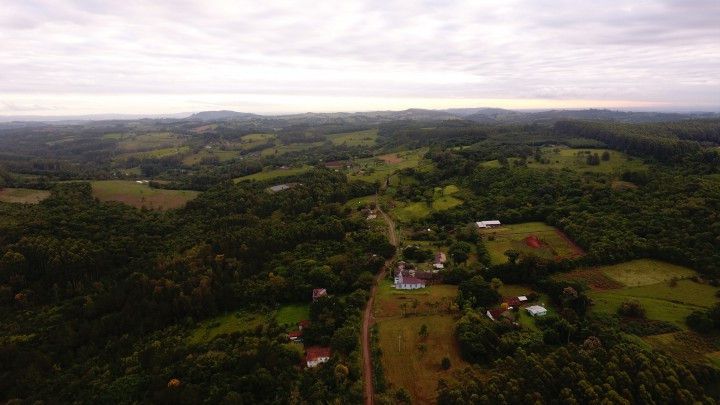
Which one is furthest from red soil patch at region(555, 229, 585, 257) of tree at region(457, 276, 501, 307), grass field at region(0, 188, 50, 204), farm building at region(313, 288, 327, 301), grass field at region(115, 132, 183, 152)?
grass field at region(115, 132, 183, 152)

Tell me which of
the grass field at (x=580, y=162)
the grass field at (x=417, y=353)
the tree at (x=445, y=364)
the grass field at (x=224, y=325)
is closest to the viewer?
the grass field at (x=417, y=353)

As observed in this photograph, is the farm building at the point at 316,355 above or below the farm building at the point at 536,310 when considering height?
below

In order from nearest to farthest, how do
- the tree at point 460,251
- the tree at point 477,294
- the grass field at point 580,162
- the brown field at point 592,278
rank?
the tree at point 477,294
the brown field at point 592,278
the tree at point 460,251
the grass field at point 580,162

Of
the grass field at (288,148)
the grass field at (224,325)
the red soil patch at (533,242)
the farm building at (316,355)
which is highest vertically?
the grass field at (288,148)

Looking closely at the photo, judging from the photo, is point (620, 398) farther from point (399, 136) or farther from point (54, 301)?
point (399, 136)

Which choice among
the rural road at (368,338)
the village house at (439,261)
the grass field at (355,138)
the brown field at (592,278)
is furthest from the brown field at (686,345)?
the grass field at (355,138)

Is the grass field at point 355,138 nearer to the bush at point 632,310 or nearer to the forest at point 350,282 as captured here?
the forest at point 350,282
